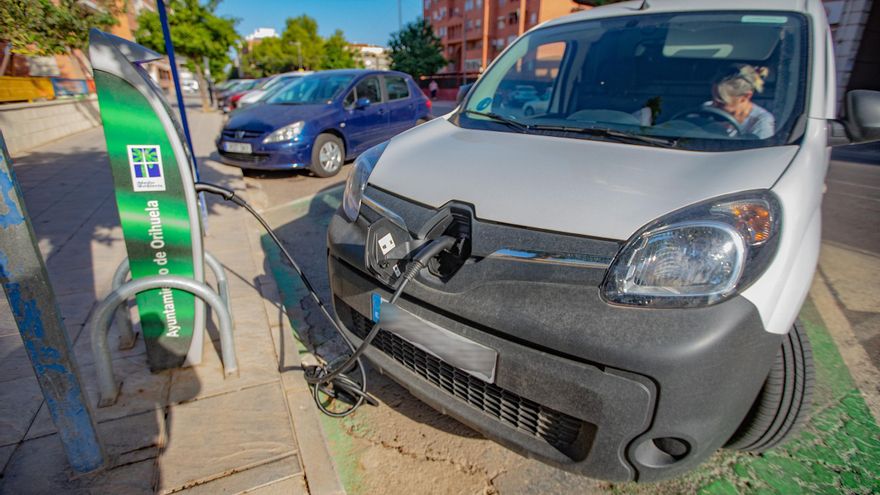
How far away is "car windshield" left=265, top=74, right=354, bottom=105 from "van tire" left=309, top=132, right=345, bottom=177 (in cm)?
71

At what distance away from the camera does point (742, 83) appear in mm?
2141

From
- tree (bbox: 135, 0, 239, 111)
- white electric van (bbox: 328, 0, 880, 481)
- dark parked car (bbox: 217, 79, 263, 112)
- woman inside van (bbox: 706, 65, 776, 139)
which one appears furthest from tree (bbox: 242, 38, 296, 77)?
woman inside van (bbox: 706, 65, 776, 139)

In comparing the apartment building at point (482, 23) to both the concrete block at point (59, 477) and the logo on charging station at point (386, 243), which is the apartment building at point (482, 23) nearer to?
the logo on charging station at point (386, 243)

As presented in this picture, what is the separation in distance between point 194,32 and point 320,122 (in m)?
19.7

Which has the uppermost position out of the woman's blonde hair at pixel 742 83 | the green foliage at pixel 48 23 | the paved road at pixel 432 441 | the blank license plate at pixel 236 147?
the green foliage at pixel 48 23

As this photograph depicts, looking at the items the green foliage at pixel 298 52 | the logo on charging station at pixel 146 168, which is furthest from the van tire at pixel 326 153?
the green foliage at pixel 298 52

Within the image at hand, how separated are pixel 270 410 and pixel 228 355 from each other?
415mm

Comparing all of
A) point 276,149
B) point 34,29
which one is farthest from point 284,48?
point 276,149

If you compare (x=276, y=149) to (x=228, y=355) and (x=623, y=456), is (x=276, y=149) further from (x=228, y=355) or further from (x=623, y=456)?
(x=623, y=456)

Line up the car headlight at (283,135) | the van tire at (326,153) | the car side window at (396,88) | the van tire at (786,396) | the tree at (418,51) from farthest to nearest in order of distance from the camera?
the tree at (418,51), the car side window at (396,88), the van tire at (326,153), the car headlight at (283,135), the van tire at (786,396)

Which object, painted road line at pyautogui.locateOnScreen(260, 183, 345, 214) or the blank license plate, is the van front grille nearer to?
painted road line at pyautogui.locateOnScreen(260, 183, 345, 214)

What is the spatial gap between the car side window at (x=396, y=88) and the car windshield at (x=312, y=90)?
75 centimetres

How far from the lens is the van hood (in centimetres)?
147

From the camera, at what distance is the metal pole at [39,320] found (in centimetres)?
142
